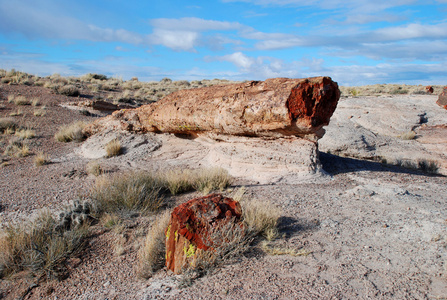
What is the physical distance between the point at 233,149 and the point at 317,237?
144 inches

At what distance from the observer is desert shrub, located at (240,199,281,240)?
168 inches

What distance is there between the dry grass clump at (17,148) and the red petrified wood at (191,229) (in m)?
7.88

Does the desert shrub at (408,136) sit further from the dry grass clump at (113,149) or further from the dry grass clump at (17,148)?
the dry grass clump at (17,148)

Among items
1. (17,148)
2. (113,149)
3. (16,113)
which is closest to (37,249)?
(113,149)

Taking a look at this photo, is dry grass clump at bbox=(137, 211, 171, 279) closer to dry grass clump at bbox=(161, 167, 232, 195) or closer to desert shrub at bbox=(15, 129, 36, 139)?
dry grass clump at bbox=(161, 167, 232, 195)

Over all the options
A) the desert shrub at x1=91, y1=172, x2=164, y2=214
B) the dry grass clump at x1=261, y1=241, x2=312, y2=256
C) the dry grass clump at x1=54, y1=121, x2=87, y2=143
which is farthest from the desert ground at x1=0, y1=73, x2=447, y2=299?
the dry grass clump at x1=54, y1=121, x2=87, y2=143

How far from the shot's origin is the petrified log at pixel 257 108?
6.14 metres

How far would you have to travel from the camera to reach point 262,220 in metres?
4.43

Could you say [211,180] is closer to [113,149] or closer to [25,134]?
[113,149]

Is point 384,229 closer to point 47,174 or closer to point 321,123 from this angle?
point 321,123

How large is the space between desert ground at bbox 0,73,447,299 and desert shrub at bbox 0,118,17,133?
99.5 inches

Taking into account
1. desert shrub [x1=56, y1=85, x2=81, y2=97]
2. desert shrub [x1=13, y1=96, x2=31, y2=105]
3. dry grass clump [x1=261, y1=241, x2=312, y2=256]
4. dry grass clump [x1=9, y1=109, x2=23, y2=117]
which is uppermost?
desert shrub [x1=56, y1=85, x2=81, y2=97]

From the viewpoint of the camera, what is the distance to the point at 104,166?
26.3 ft

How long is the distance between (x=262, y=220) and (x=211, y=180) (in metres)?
2.18
